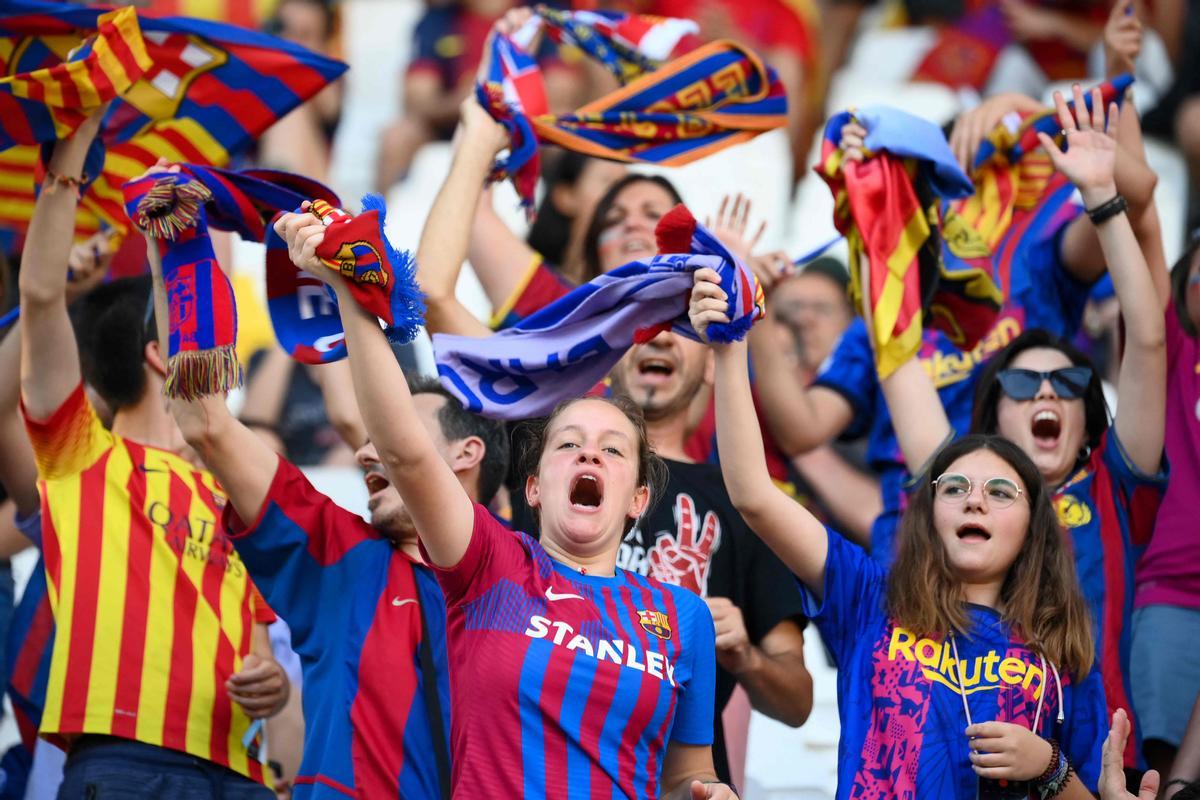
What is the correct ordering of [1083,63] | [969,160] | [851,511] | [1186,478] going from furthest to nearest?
[1083,63] < [851,511] < [969,160] < [1186,478]

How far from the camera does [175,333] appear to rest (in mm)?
3951

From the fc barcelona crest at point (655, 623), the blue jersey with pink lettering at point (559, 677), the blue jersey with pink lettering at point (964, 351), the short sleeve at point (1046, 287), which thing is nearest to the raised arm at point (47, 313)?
the blue jersey with pink lettering at point (559, 677)

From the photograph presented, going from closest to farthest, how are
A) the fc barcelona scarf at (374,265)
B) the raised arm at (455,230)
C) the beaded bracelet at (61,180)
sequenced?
1. the fc barcelona scarf at (374,265)
2. the beaded bracelet at (61,180)
3. the raised arm at (455,230)

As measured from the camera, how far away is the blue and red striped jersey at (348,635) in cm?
384

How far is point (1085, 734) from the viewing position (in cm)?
383

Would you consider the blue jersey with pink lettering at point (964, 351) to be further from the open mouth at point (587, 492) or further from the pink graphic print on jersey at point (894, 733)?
the open mouth at point (587, 492)

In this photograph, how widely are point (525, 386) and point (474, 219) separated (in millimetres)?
1125

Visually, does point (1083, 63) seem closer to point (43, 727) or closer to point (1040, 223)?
point (1040, 223)

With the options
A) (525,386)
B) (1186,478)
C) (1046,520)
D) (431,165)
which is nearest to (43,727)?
(525,386)

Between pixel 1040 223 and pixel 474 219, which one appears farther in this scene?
pixel 1040 223

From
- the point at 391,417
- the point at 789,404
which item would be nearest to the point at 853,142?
the point at 789,404

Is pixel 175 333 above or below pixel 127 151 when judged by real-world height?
below

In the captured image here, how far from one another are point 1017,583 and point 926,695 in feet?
1.23

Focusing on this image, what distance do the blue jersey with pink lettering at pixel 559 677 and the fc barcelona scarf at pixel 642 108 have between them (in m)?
1.85
